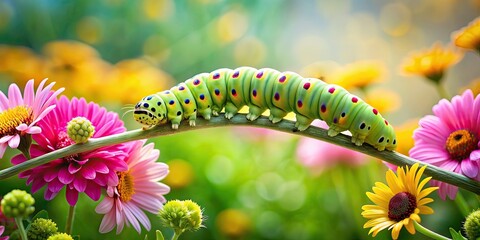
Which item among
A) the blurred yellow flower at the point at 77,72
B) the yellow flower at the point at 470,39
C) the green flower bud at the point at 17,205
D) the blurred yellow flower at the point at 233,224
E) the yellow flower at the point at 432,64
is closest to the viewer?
the green flower bud at the point at 17,205

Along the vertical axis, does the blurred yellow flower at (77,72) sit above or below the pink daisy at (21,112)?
below

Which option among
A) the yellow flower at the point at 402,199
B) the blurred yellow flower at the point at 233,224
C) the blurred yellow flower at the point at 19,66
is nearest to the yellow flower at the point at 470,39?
the yellow flower at the point at 402,199

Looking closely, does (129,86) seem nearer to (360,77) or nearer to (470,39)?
(360,77)

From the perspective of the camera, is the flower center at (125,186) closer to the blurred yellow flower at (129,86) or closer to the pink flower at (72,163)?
the pink flower at (72,163)

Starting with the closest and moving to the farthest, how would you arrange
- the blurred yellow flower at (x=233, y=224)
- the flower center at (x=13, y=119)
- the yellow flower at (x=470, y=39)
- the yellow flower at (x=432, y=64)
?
1. the flower center at (x=13, y=119)
2. the yellow flower at (x=470, y=39)
3. the yellow flower at (x=432, y=64)
4. the blurred yellow flower at (x=233, y=224)

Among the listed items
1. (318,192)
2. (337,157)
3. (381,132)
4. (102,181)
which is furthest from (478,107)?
(318,192)

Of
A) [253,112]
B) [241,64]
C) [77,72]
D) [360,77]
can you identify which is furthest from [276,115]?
[241,64]
